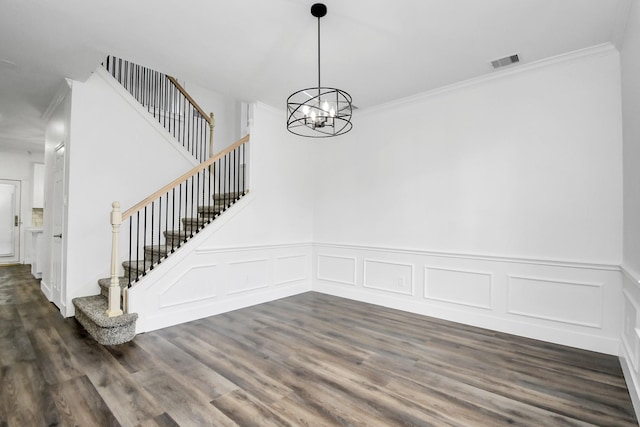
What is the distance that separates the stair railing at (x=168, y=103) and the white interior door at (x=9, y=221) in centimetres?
530

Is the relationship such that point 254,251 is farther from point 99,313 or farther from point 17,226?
point 17,226

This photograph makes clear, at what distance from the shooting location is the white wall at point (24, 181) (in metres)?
8.23

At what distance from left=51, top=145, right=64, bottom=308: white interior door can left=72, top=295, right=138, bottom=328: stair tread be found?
0.59 m

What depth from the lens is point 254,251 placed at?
4.76 meters

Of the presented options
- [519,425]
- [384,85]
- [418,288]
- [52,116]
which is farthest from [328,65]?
[52,116]

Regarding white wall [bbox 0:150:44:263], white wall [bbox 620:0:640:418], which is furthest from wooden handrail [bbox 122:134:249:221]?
white wall [bbox 0:150:44:263]

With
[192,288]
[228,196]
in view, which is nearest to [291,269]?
[228,196]

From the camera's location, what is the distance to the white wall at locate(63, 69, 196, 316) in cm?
393

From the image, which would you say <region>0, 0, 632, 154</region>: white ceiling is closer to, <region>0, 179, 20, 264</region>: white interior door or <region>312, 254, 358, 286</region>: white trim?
<region>312, 254, 358, 286</region>: white trim

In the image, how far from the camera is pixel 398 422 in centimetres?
203

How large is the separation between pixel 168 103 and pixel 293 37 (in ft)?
13.4

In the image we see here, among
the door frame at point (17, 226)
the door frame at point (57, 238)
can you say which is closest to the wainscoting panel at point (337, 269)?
the door frame at point (57, 238)

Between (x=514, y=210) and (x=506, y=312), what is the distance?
114 centimetres

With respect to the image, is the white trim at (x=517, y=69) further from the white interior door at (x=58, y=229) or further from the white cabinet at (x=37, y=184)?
the white cabinet at (x=37, y=184)
